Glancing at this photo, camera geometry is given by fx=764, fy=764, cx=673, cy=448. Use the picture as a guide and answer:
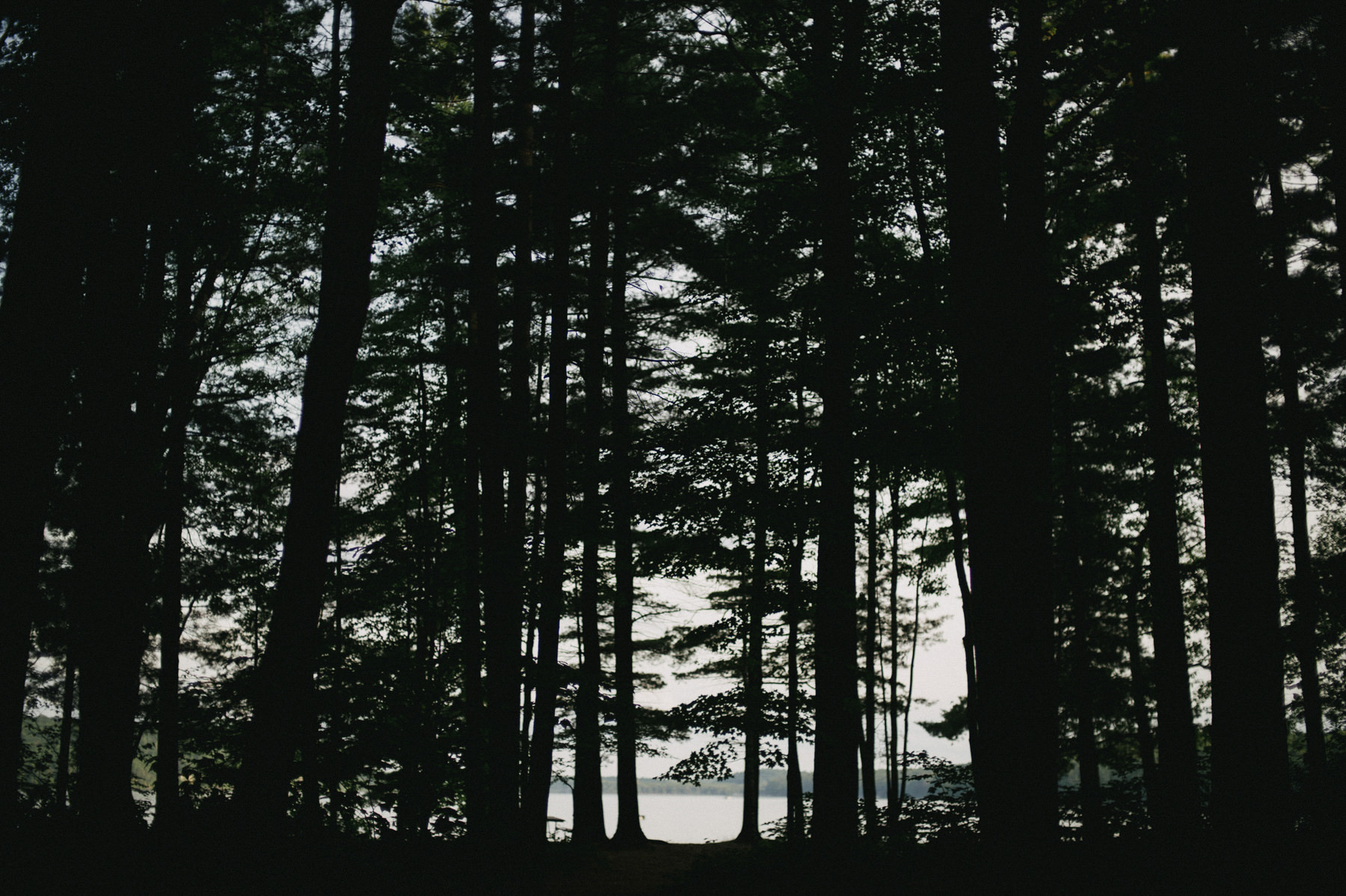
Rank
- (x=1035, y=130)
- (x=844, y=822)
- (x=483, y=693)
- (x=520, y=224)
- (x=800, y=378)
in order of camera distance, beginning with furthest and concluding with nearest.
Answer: (x=483, y=693), (x=520, y=224), (x=800, y=378), (x=844, y=822), (x=1035, y=130)

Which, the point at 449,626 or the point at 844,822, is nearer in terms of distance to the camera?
the point at 844,822

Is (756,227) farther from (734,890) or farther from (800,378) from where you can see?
(734,890)

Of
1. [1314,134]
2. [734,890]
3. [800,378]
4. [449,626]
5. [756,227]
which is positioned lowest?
[734,890]

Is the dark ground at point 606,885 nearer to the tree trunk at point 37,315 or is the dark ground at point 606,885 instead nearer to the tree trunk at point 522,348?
the tree trunk at point 37,315

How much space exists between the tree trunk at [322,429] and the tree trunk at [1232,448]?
669 centimetres

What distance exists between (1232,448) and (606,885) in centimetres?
875

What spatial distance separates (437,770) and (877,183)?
9.18 metres

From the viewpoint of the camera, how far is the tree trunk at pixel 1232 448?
16.7 feet

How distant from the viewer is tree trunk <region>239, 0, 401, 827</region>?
6.00m

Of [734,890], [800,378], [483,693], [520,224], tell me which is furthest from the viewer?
[483,693]

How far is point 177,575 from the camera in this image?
1277 cm

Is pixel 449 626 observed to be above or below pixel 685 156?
below

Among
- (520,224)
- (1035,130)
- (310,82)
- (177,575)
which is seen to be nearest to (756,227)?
(520,224)

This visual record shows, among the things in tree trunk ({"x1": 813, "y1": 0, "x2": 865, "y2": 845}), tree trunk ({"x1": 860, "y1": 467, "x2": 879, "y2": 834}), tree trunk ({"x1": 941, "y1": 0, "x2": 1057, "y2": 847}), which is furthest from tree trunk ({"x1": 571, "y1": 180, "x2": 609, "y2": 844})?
tree trunk ({"x1": 941, "y1": 0, "x2": 1057, "y2": 847})
